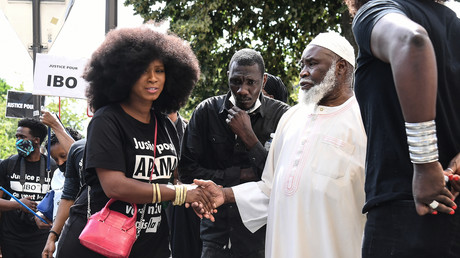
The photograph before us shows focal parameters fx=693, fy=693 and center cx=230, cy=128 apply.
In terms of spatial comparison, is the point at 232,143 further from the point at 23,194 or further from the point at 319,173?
the point at 23,194

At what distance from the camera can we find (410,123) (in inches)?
91.5

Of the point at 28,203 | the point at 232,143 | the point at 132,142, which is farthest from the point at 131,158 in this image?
the point at 28,203

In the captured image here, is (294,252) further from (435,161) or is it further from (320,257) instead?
(435,161)

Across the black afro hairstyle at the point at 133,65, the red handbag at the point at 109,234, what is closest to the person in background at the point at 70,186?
the black afro hairstyle at the point at 133,65

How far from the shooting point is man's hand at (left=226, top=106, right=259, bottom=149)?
17.1 ft

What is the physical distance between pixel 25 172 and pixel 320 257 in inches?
237

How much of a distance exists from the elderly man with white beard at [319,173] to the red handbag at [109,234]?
0.85m

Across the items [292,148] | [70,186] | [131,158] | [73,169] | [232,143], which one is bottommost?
[70,186]

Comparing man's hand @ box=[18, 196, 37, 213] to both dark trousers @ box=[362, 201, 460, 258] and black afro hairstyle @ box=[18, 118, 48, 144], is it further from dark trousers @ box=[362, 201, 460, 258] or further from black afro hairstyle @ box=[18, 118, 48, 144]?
dark trousers @ box=[362, 201, 460, 258]

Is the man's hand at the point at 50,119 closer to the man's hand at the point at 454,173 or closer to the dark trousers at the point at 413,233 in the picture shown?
the dark trousers at the point at 413,233

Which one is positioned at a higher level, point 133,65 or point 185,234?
point 133,65

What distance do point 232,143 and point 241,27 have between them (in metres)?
10.6

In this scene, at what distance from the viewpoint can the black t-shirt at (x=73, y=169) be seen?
5.86m

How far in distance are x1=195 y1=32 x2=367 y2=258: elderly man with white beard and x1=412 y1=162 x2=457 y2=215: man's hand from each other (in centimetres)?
164
